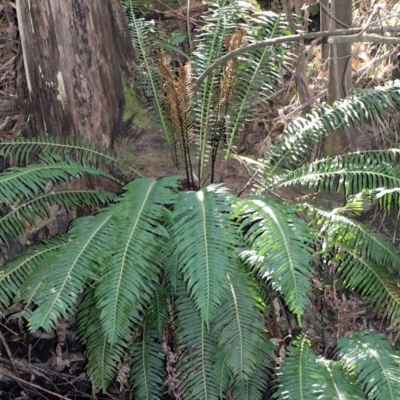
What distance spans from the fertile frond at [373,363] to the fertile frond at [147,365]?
0.89 meters

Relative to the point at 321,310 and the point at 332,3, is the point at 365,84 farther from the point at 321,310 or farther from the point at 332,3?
the point at 321,310

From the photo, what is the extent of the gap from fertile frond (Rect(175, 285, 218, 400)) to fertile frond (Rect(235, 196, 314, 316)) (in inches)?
15.7

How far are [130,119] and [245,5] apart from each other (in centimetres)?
88

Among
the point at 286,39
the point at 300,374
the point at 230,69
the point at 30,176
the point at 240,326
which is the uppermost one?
the point at 286,39

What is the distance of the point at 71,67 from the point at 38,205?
79 centimetres

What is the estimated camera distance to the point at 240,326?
2.61m

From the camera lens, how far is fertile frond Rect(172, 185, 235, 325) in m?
2.32

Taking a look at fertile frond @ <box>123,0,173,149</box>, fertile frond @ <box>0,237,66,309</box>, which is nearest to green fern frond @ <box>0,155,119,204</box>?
fertile frond @ <box>0,237,66,309</box>

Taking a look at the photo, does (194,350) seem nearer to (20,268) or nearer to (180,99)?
(20,268)

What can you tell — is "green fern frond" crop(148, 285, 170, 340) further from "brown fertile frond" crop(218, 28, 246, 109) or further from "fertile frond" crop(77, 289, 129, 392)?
"brown fertile frond" crop(218, 28, 246, 109)

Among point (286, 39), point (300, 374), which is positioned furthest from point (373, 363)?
point (286, 39)

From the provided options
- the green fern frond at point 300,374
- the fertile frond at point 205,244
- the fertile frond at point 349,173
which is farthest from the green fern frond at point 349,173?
the green fern frond at point 300,374

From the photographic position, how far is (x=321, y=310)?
3441 millimetres

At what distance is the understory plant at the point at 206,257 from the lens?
2.38m
